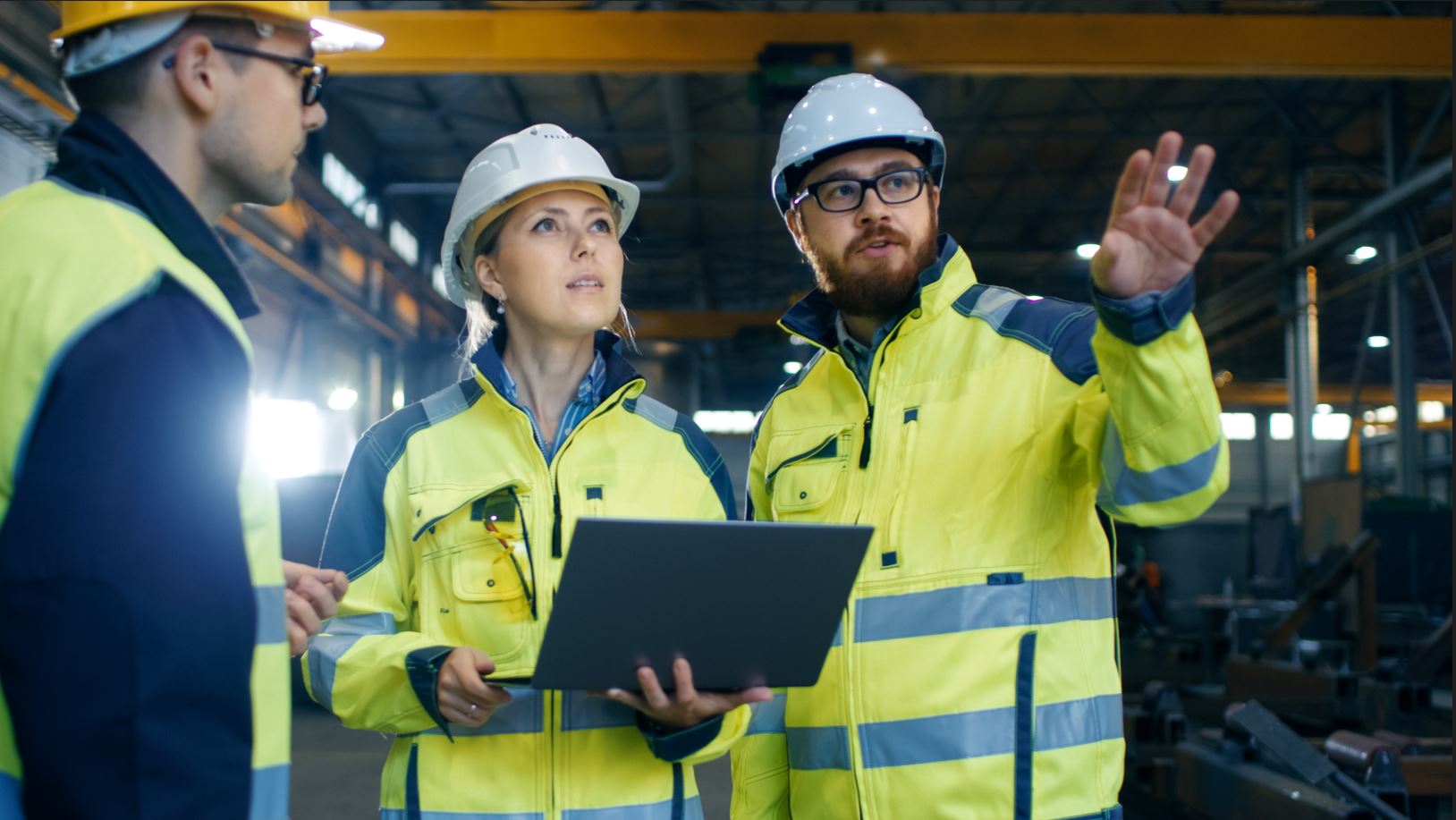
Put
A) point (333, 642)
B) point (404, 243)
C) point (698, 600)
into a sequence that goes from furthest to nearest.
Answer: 1. point (404, 243)
2. point (333, 642)
3. point (698, 600)

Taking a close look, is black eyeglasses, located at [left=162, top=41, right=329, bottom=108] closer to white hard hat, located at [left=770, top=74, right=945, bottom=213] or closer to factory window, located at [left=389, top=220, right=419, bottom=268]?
white hard hat, located at [left=770, top=74, right=945, bottom=213]

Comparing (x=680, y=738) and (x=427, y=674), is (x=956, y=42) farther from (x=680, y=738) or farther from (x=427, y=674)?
(x=427, y=674)

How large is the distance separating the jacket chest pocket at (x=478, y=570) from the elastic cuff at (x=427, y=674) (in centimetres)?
15

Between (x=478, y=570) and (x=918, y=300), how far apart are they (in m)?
0.95

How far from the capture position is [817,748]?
6.97 feet

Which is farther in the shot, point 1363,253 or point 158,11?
point 1363,253

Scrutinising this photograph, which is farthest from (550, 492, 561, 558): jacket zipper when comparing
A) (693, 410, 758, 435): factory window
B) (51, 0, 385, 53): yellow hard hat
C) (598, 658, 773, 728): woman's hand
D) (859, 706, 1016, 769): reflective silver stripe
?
(693, 410, 758, 435): factory window

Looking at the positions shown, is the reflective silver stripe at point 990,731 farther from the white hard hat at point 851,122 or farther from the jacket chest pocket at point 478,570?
the white hard hat at point 851,122

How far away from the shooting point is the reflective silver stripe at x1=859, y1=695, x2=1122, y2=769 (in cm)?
193

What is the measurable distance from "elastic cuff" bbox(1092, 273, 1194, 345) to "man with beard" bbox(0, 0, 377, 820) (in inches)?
44.8

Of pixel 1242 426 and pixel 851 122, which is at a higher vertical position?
pixel 1242 426

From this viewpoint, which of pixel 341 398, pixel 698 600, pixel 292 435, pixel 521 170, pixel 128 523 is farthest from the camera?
pixel 341 398

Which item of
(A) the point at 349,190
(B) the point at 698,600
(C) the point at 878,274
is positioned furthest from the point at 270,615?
(A) the point at 349,190

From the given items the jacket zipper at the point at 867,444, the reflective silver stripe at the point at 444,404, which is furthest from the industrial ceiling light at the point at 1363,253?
the reflective silver stripe at the point at 444,404
